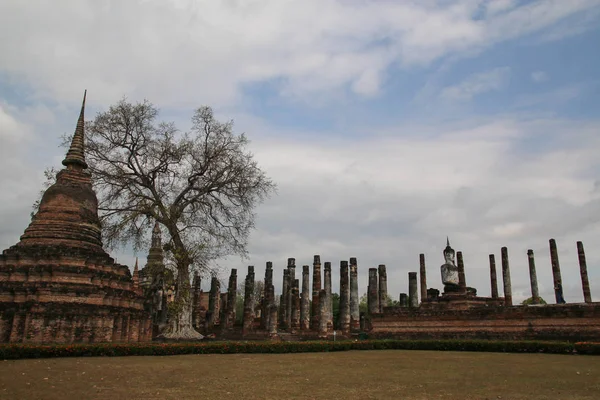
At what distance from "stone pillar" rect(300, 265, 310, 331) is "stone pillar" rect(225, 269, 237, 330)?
5039 millimetres

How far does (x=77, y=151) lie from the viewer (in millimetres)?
23234

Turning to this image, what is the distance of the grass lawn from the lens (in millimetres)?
7996

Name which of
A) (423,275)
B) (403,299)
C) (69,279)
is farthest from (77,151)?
(403,299)

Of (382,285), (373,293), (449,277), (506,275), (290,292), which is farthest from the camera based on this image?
(290,292)

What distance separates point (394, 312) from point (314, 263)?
1258 cm

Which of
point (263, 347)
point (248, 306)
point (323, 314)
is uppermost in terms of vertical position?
point (248, 306)

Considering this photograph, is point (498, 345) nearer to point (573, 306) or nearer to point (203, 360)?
point (573, 306)

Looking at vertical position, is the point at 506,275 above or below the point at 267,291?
above

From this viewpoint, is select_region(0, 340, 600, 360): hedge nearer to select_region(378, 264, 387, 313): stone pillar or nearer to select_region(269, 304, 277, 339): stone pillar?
select_region(269, 304, 277, 339): stone pillar

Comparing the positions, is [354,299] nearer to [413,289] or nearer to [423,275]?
[413,289]

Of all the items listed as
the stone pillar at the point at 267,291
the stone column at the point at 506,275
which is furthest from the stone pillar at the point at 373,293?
the stone column at the point at 506,275

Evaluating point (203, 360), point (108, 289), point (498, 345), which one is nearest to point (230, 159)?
point (108, 289)

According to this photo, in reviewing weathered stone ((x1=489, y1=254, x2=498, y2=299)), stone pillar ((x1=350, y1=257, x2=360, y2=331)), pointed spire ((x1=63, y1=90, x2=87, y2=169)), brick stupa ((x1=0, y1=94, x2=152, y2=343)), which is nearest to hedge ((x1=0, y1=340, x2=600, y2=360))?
brick stupa ((x1=0, y1=94, x2=152, y2=343))

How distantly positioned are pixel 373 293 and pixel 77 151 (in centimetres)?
2033
